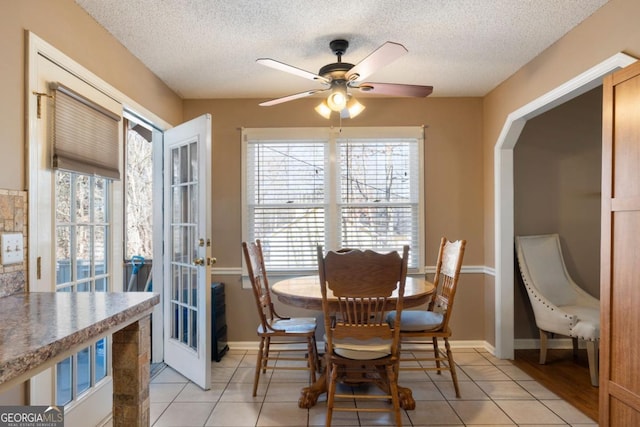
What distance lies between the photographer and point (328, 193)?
3.82 metres

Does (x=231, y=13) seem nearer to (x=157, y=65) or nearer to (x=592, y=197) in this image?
(x=157, y=65)

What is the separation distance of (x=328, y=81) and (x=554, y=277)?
9.05 ft

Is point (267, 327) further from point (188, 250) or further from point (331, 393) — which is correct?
point (188, 250)

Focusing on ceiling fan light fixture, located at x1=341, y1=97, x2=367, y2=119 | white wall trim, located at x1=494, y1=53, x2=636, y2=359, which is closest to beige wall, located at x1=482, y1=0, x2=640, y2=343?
white wall trim, located at x1=494, y1=53, x2=636, y2=359

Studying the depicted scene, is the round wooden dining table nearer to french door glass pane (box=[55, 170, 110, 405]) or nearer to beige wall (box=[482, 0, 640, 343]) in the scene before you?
french door glass pane (box=[55, 170, 110, 405])

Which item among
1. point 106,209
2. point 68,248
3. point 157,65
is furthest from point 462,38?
point 68,248

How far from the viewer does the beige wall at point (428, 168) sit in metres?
3.83

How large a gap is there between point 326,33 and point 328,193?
159 cm

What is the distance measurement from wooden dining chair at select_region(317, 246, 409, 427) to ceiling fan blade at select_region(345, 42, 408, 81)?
41.1 inches

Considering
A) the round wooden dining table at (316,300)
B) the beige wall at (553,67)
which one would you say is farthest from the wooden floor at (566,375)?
the round wooden dining table at (316,300)

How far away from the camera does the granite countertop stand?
0.90 meters

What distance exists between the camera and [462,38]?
2652 mm

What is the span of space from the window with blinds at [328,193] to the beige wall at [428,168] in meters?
0.12

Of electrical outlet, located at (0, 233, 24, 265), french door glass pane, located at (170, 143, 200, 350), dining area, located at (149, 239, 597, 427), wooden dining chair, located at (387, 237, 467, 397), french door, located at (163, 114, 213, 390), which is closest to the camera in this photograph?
electrical outlet, located at (0, 233, 24, 265)
